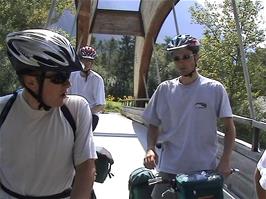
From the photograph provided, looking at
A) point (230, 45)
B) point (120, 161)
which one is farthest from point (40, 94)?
point (230, 45)

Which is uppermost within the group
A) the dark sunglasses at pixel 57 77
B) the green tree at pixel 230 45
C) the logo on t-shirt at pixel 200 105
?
the green tree at pixel 230 45

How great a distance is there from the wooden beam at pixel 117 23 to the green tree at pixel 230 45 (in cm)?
703

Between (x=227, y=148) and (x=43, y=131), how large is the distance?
1.75 m

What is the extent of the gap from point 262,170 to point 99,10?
1041 inches

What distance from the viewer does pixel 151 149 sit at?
11.8 feet

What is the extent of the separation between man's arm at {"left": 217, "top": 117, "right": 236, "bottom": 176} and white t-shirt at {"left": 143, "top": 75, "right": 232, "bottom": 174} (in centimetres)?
7

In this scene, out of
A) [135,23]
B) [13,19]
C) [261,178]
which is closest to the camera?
[261,178]

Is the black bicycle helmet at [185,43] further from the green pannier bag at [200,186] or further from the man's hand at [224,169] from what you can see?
the green pannier bag at [200,186]

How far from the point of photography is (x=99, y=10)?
2811cm

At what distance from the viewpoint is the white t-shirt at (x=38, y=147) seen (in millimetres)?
2043

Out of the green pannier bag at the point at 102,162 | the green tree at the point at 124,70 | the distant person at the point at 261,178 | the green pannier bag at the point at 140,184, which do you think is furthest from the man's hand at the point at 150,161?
the green tree at the point at 124,70

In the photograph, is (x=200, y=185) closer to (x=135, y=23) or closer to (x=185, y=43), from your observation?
(x=185, y=43)

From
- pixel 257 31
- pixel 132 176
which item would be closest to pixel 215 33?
pixel 257 31

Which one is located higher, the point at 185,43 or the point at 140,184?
the point at 185,43
